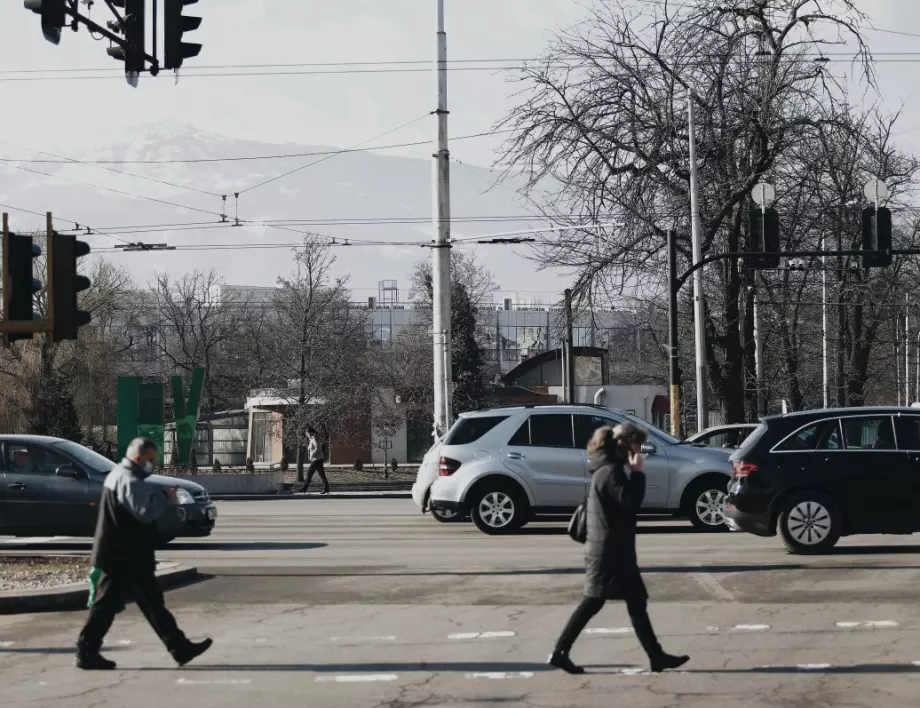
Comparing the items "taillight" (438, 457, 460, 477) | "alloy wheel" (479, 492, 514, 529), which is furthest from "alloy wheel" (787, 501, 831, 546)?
"taillight" (438, 457, 460, 477)

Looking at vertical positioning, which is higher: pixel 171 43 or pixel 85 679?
pixel 171 43

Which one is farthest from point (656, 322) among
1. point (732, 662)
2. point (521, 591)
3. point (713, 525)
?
point (732, 662)

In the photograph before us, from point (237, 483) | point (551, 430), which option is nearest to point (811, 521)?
point (551, 430)

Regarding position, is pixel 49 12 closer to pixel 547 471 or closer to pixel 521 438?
pixel 521 438

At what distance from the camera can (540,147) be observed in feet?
107

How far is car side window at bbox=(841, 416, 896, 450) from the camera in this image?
615 inches

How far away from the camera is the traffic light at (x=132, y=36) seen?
43.8 feet

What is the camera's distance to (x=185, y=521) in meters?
17.9

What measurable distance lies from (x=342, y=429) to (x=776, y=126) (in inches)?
1154

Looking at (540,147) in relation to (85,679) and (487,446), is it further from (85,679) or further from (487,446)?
(85,679)

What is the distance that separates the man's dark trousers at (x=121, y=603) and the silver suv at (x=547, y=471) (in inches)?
402

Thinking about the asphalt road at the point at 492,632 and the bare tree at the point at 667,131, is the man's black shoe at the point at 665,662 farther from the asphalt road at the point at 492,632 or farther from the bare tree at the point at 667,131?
the bare tree at the point at 667,131

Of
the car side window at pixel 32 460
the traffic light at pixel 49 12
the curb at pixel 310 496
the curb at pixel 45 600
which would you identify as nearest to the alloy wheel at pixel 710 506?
the car side window at pixel 32 460

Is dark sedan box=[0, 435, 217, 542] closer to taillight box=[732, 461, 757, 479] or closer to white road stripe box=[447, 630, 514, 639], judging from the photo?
taillight box=[732, 461, 757, 479]
